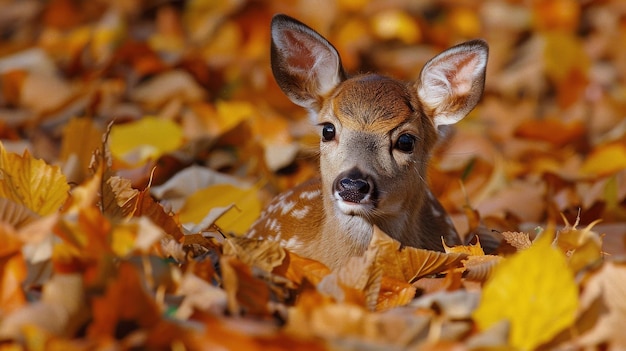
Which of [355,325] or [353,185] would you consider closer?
[355,325]

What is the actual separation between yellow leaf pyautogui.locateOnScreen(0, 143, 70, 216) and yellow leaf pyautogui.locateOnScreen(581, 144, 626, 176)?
8.96 feet

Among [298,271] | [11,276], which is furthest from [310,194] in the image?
[11,276]

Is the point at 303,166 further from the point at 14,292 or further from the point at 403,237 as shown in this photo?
the point at 14,292

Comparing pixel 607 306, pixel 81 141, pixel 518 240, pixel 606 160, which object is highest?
pixel 607 306

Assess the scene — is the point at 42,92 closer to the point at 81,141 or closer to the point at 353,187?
the point at 81,141

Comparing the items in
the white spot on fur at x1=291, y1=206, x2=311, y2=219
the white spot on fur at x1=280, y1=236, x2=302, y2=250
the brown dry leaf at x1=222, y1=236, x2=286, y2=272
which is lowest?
the white spot on fur at x1=280, y1=236, x2=302, y2=250

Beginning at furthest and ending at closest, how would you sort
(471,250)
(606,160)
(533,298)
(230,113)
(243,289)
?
(230,113) → (606,160) → (471,250) → (243,289) → (533,298)

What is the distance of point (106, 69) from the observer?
18.5 feet

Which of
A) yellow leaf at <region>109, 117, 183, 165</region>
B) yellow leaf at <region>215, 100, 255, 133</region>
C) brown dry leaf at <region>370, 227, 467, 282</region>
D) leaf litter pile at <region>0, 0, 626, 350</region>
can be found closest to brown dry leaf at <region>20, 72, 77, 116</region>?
leaf litter pile at <region>0, 0, 626, 350</region>

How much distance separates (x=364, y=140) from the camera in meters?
3.26

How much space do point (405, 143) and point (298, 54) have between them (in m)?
0.56

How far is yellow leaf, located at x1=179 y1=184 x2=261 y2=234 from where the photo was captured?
3480 mm

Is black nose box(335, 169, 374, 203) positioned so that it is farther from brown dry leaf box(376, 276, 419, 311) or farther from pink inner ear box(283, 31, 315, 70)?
pink inner ear box(283, 31, 315, 70)

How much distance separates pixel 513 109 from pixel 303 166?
6.37 feet
